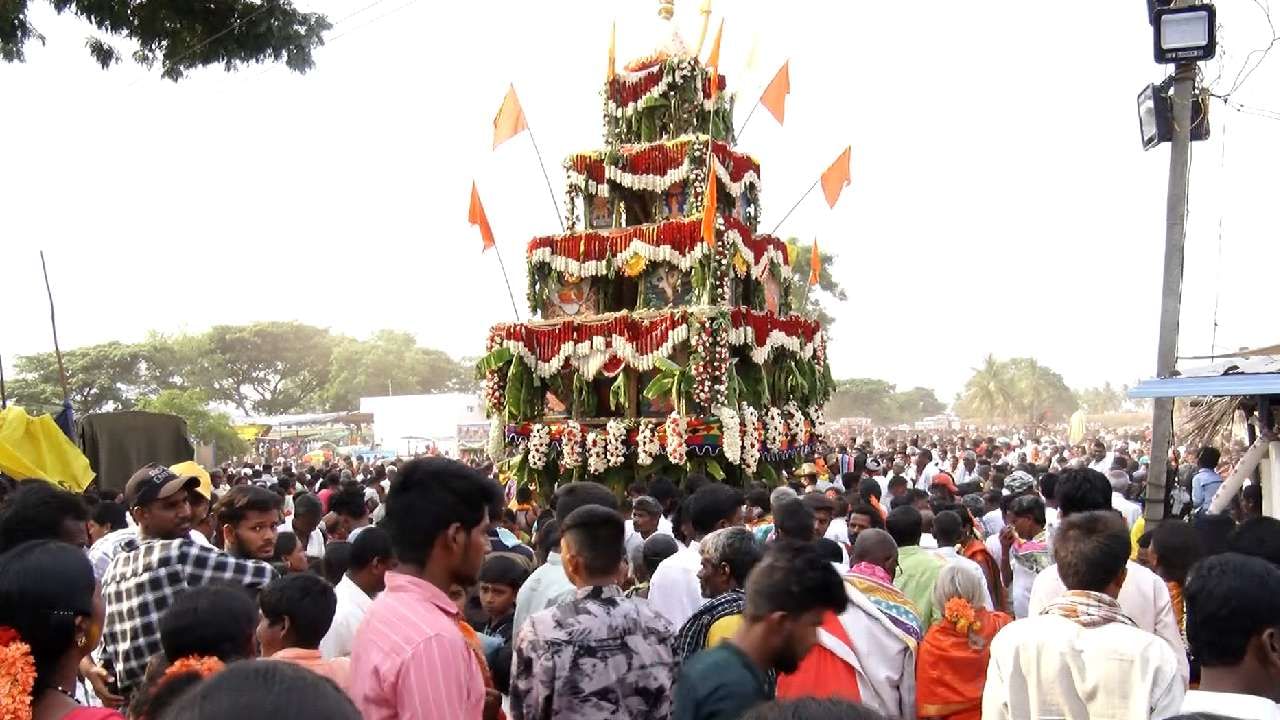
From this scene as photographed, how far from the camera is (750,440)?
17.4 m

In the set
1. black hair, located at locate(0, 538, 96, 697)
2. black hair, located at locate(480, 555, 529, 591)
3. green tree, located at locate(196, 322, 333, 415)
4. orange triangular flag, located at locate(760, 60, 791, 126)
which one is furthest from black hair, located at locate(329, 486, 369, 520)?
green tree, located at locate(196, 322, 333, 415)

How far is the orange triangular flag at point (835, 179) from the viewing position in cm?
2020

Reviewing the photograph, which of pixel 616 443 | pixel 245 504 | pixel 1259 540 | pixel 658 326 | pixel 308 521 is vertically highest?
pixel 658 326

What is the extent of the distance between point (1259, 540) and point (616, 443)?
13.2 m

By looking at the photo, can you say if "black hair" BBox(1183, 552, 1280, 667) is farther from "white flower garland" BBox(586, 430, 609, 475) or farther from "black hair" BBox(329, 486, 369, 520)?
"white flower garland" BBox(586, 430, 609, 475)

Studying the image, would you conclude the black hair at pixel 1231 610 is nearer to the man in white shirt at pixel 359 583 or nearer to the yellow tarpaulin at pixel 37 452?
the man in white shirt at pixel 359 583

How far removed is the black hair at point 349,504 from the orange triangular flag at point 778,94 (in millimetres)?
13077

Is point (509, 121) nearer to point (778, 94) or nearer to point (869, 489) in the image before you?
point (778, 94)

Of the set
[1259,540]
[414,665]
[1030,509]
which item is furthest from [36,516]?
[1030,509]

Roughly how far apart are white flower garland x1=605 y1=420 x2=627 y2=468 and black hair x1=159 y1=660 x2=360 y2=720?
52.8 ft

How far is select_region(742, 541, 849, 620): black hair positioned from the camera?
3232 mm

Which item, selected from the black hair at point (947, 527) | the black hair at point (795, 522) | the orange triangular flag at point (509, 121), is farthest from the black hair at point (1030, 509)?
the orange triangular flag at point (509, 121)

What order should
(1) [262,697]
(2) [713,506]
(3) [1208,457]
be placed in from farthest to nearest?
(3) [1208,457], (2) [713,506], (1) [262,697]

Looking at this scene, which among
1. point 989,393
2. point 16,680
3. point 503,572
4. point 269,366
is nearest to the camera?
point 16,680
